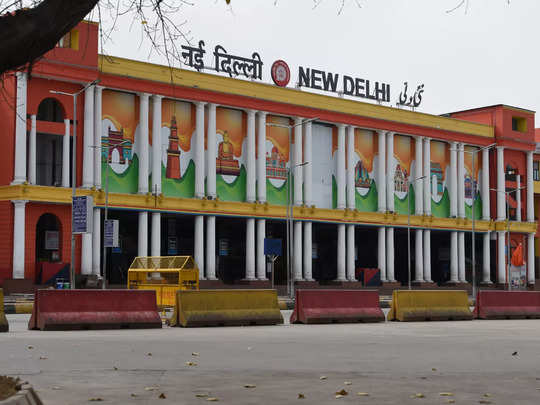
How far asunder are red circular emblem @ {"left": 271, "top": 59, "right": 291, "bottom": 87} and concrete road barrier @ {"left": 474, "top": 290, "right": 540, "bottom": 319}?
4036 centimetres

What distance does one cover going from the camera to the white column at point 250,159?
218 ft

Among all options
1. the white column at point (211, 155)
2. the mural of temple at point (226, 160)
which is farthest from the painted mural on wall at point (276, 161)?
the white column at point (211, 155)

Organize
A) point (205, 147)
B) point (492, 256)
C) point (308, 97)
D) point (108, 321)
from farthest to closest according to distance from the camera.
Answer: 1. point (492, 256)
2. point (308, 97)
3. point (205, 147)
4. point (108, 321)

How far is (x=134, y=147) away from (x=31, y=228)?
373 inches

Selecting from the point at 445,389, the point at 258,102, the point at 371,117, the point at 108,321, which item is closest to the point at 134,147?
the point at 258,102

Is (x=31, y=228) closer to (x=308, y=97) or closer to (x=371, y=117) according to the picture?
(x=308, y=97)

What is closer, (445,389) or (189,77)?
(445,389)

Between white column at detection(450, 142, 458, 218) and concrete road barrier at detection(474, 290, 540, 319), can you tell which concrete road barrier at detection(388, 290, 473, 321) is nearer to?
concrete road barrier at detection(474, 290, 540, 319)

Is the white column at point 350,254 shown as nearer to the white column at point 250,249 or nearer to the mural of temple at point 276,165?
the mural of temple at point 276,165

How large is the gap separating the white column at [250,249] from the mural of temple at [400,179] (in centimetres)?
1624

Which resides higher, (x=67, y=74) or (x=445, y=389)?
(x=67, y=74)

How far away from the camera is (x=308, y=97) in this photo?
70250mm

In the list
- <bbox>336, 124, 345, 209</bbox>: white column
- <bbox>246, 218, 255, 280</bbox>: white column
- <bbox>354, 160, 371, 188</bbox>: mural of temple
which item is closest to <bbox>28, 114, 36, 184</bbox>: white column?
<bbox>246, 218, 255, 280</bbox>: white column

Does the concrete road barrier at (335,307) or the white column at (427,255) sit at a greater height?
the white column at (427,255)
